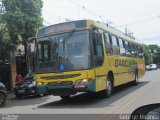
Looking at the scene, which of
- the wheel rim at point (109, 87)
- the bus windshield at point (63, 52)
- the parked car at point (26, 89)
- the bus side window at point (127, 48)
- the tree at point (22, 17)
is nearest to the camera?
the bus windshield at point (63, 52)

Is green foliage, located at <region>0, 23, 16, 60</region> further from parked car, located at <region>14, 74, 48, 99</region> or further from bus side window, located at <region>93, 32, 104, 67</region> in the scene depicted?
bus side window, located at <region>93, 32, 104, 67</region>

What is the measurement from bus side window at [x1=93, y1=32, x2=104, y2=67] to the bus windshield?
0.43m

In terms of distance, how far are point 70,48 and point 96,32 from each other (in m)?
1.37

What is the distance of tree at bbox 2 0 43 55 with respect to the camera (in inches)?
920

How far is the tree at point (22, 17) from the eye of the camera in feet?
76.7

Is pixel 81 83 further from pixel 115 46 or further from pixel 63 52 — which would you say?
pixel 115 46

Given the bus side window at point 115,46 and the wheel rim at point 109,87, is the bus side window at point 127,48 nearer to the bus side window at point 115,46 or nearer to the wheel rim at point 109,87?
the bus side window at point 115,46

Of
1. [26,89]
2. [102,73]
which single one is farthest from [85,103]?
[26,89]

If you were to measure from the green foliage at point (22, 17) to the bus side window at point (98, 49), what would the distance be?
359 inches

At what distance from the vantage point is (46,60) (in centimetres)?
1495

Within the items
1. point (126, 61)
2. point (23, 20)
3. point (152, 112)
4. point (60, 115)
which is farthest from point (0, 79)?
point (152, 112)

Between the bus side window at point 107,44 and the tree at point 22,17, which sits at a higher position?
the tree at point 22,17

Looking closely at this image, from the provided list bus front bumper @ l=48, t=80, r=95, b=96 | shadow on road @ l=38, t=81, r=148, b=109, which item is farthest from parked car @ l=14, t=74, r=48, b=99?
bus front bumper @ l=48, t=80, r=95, b=96

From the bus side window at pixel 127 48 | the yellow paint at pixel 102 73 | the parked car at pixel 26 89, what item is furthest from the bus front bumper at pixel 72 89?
the bus side window at pixel 127 48
